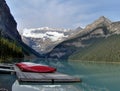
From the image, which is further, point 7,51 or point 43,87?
point 7,51

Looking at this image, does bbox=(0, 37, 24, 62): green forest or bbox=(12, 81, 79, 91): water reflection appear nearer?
bbox=(12, 81, 79, 91): water reflection

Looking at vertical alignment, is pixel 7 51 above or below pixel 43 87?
above

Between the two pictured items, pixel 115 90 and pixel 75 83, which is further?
pixel 115 90

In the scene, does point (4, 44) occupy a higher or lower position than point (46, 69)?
higher

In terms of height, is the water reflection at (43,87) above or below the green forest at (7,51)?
below

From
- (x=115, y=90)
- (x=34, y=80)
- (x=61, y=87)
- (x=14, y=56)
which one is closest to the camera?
(x=61, y=87)

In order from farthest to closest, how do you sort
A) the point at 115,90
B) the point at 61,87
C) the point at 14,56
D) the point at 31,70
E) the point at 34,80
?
the point at 14,56 < the point at 31,70 < the point at 115,90 < the point at 34,80 < the point at 61,87

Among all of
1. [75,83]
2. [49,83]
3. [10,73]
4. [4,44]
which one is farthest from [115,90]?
[4,44]

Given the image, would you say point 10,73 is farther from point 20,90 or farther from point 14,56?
point 14,56

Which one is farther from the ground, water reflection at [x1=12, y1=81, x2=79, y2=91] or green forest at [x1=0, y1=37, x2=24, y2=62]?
green forest at [x1=0, y1=37, x2=24, y2=62]

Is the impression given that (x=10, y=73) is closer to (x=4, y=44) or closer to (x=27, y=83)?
(x=27, y=83)

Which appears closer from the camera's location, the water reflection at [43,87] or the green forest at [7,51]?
the water reflection at [43,87]

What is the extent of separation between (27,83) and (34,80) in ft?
4.31

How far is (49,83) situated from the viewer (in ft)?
132
